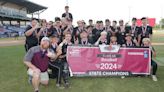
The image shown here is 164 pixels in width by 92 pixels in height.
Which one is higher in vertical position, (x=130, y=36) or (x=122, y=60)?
(x=130, y=36)

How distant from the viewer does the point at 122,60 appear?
9.22 meters

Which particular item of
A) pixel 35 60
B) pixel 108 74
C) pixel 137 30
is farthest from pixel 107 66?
pixel 35 60

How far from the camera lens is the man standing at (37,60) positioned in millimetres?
6703

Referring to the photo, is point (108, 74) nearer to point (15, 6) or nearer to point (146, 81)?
point (146, 81)

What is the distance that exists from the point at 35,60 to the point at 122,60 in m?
3.34

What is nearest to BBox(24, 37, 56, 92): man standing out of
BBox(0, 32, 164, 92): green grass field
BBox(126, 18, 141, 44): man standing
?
BBox(0, 32, 164, 92): green grass field

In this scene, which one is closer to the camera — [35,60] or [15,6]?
[35,60]

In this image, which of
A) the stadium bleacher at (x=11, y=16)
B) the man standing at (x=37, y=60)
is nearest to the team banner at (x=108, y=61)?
the man standing at (x=37, y=60)

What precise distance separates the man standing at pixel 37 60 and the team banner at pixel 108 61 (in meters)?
1.92

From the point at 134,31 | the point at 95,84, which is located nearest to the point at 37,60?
the point at 95,84

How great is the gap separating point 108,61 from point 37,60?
294cm

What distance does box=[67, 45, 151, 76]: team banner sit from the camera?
9109 millimetres

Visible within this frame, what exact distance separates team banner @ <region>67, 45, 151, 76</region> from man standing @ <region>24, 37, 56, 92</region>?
1.92 m

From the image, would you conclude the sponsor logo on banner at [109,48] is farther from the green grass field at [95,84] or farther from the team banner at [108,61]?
the green grass field at [95,84]
